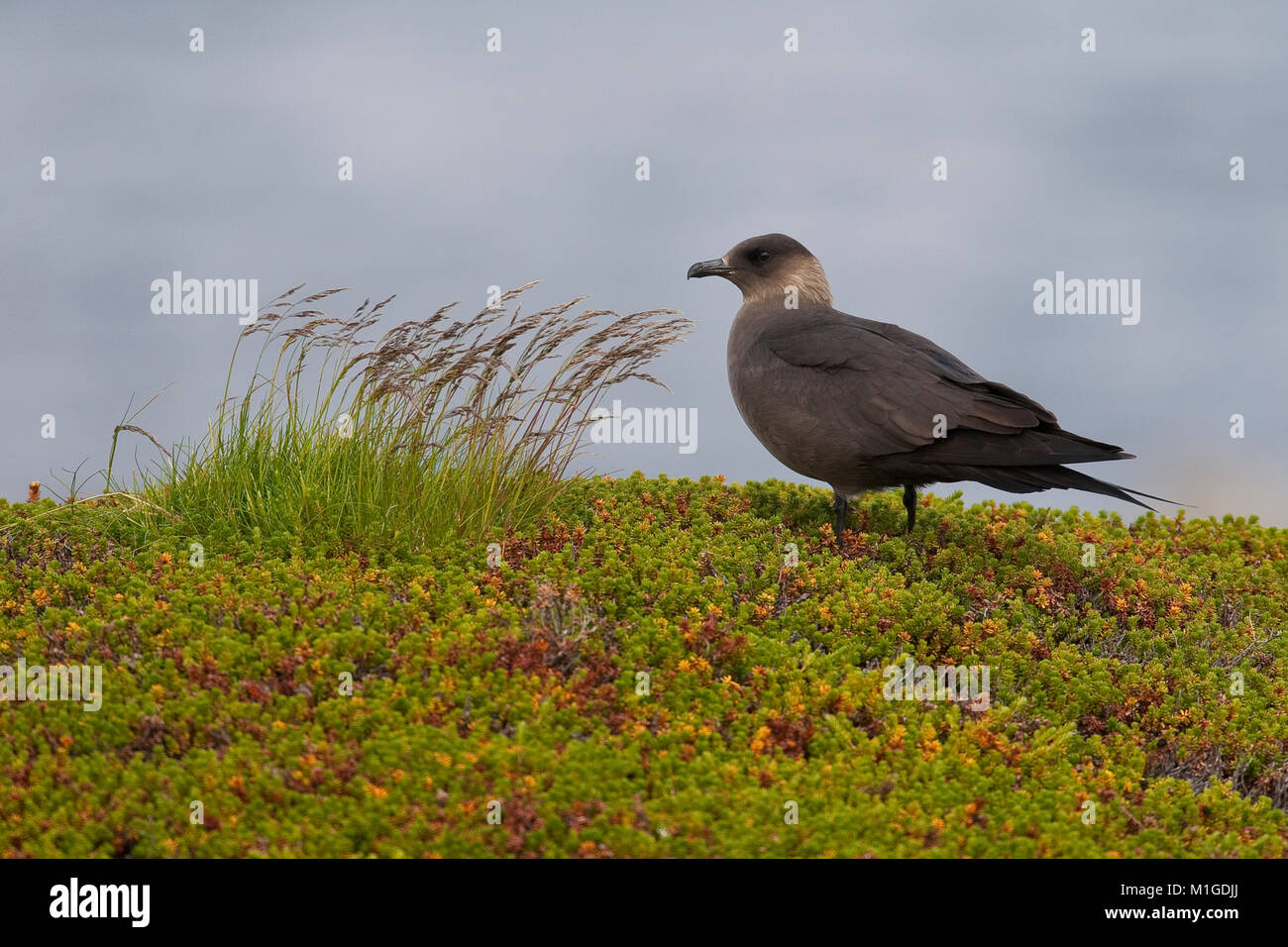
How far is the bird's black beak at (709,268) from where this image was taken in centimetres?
1020

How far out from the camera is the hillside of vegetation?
499 cm

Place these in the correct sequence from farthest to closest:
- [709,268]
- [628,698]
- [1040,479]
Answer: [709,268]
[1040,479]
[628,698]

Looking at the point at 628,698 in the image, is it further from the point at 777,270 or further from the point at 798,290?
the point at 777,270

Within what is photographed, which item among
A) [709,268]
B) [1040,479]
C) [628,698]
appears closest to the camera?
[628,698]

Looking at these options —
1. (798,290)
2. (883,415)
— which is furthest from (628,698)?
(798,290)

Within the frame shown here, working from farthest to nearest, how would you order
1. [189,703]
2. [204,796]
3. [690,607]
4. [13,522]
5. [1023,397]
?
[13,522] < [1023,397] < [690,607] < [189,703] < [204,796]

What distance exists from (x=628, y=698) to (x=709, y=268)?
17.2ft

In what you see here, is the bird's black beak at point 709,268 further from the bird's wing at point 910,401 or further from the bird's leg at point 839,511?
the bird's leg at point 839,511

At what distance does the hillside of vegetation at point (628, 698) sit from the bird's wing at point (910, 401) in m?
0.99

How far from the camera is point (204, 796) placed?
16.6ft

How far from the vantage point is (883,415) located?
845cm
